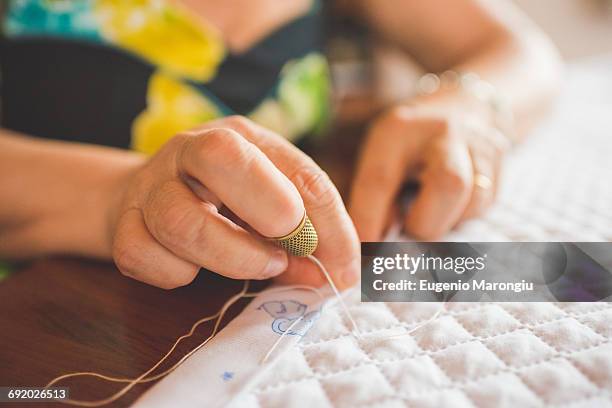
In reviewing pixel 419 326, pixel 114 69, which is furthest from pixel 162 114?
pixel 419 326

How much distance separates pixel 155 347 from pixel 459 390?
0.16m

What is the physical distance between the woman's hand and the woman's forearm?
0.17 meters

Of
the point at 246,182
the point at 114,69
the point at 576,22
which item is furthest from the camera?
the point at 576,22

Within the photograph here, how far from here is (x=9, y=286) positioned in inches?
12.8

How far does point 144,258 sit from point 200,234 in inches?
1.5

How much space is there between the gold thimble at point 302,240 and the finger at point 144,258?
0.17 feet

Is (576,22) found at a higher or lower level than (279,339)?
higher

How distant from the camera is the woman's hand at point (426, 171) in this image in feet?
1.17

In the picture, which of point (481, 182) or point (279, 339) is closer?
point (279, 339)

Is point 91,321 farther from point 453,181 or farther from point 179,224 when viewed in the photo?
point 453,181

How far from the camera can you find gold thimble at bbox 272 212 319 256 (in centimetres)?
26

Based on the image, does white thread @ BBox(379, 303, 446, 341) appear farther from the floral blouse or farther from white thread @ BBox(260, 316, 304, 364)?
the floral blouse

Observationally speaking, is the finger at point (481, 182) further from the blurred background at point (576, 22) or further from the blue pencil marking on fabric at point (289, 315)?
the blurred background at point (576, 22)

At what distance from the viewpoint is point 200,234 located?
25 centimetres
